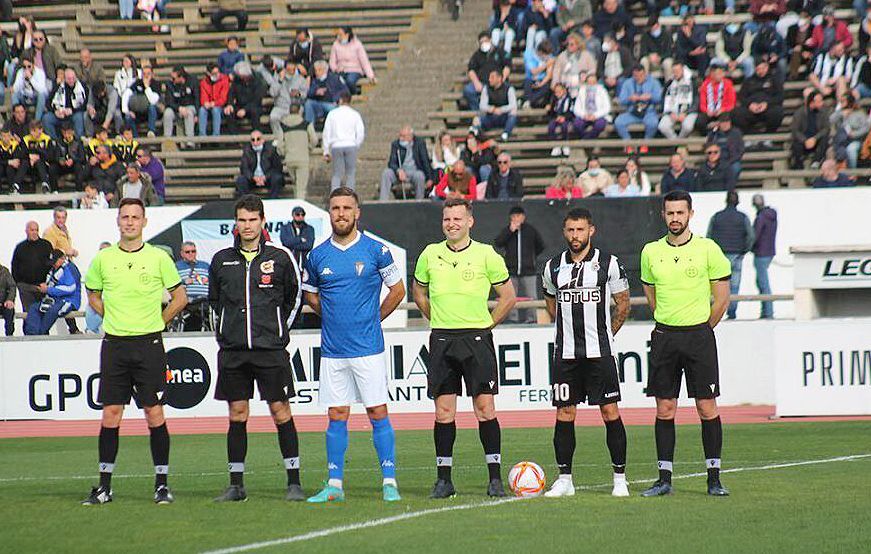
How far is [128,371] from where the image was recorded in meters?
10.8

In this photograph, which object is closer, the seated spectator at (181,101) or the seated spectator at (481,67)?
the seated spectator at (481,67)

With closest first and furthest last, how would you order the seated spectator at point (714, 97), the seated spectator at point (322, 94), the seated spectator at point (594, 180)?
1. the seated spectator at point (594, 180)
2. the seated spectator at point (714, 97)
3. the seated spectator at point (322, 94)

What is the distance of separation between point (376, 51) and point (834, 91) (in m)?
9.98

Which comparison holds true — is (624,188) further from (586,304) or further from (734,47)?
(586,304)

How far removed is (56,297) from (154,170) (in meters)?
4.24

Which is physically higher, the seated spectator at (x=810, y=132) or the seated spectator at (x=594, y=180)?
the seated spectator at (x=810, y=132)

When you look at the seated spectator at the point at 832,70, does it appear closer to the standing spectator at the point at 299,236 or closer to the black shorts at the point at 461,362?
the standing spectator at the point at 299,236

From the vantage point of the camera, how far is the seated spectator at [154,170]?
992 inches

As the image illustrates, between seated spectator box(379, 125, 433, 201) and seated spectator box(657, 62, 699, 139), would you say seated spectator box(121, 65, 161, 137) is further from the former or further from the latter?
seated spectator box(657, 62, 699, 139)

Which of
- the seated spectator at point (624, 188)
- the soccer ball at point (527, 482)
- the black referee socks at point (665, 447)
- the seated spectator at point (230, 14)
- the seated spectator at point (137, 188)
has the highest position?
the seated spectator at point (230, 14)

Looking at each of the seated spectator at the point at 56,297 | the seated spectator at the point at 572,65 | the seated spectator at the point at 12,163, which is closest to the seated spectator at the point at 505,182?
the seated spectator at the point at 572,65

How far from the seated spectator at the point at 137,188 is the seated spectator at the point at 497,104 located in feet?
19.5

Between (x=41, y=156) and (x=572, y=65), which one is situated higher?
(x=572, y=65)

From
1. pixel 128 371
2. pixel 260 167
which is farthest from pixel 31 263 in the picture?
pixel 128 371
